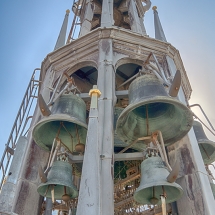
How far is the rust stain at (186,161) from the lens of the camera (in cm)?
722

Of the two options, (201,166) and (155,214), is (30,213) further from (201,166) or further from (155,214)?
(201,166)

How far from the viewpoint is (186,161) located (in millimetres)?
7418

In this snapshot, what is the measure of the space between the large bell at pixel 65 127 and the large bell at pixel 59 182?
88 cm

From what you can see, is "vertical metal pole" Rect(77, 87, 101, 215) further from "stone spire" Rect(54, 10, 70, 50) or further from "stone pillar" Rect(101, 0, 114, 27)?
"stone spire" Rect(54, 10, 70, 50)

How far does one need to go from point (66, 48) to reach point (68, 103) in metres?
3.62

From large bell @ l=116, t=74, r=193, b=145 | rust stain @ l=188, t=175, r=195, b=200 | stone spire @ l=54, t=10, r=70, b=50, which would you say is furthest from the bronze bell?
stone spire @ l=54, t=10, r=70, b=50

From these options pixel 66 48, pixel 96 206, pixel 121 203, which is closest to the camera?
pixel 96 206

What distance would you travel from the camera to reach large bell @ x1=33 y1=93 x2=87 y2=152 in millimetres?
7070

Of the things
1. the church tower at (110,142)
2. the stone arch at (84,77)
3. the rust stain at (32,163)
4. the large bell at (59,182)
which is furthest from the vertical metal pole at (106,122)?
the rust stain at (32,163)

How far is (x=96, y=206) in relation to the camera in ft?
13.7

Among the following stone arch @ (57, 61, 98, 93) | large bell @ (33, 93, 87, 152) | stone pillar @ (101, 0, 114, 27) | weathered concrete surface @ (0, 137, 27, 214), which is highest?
stone pillar @ (101, 0, 114, 27)

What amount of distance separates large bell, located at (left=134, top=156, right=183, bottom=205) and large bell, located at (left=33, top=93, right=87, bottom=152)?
5.89 feet

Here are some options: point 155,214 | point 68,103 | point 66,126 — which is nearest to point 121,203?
point 155,214

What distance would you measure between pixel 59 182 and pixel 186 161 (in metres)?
3.19
